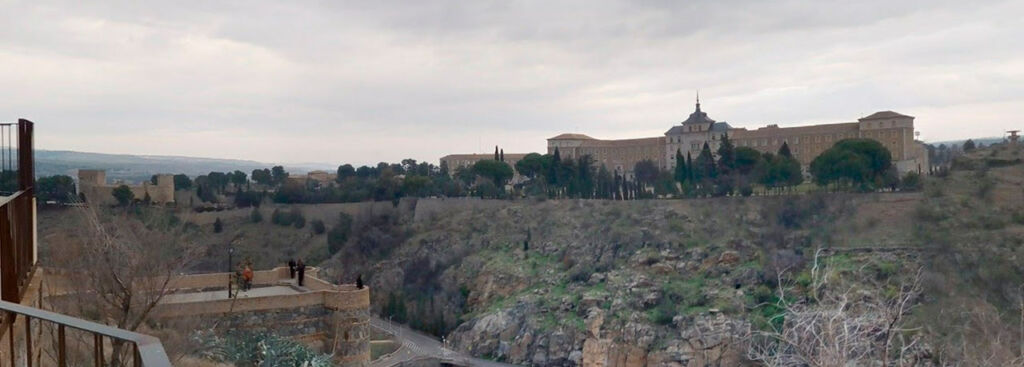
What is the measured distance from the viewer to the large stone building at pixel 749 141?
1710 inches

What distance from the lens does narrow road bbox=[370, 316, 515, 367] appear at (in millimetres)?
23756

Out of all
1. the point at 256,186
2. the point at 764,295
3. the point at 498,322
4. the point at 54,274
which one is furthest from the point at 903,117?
the point at 54,274

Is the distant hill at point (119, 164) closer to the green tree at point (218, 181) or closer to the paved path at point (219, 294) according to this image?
the green tree at point (218, 181)

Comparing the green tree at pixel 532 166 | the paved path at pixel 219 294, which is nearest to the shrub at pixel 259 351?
the paved path at pixel 219 294

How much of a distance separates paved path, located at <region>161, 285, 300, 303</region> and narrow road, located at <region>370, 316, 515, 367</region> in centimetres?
969

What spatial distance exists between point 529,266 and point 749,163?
15037mm

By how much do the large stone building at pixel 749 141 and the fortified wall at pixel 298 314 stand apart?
110 feet

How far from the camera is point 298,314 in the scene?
11102 mm

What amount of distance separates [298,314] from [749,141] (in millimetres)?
42913

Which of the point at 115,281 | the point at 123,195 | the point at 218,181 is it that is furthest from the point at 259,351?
the point at 218,181

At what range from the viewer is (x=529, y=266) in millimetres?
32250

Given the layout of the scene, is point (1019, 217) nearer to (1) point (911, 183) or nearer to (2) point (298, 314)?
(1) point (911, 183)

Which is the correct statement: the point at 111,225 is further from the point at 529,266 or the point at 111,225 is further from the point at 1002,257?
the point at 1002,257

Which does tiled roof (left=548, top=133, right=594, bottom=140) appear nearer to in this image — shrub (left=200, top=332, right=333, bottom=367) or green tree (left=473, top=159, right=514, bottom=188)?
green tree (left=473, top=159, right=514, bottom=188)
